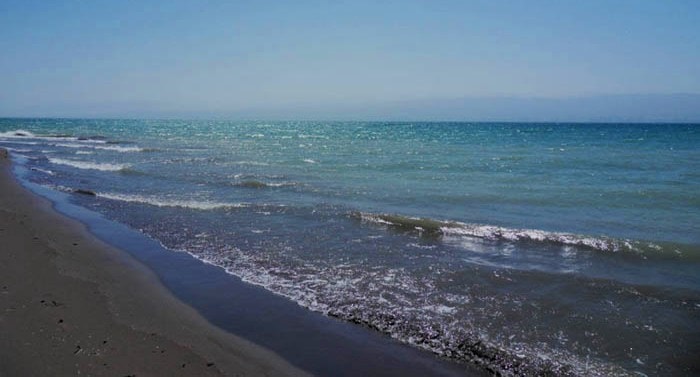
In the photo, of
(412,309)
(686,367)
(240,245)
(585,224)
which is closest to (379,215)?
(240,245)

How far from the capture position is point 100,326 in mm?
6066

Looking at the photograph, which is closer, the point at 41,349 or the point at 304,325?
the point at 41,349

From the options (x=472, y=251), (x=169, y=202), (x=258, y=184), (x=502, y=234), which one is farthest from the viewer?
(x=258, y=184)

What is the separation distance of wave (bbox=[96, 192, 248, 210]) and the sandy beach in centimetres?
575

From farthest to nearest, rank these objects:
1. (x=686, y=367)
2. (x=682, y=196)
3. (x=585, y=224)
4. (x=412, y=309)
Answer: (x=682, y=196) → (x=585, y=224) → (x=412, y=309) → (x=686, y=367)

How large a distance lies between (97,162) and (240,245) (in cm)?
2423

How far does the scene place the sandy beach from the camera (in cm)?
514

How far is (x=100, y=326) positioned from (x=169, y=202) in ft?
34.6

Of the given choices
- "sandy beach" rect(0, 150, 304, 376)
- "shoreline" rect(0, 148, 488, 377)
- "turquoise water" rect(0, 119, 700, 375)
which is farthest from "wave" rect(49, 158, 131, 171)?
"sandy beach" rect(0, 150, 304, 376)

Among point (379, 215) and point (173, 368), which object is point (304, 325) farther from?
point (379, 215)

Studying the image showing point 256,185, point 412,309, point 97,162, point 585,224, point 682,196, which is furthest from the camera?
point 97,162

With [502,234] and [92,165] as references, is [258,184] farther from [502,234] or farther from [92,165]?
[92,165]

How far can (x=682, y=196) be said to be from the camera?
58.0 feet

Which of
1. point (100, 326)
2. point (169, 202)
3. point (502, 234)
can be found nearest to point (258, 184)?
point (169, 202)
